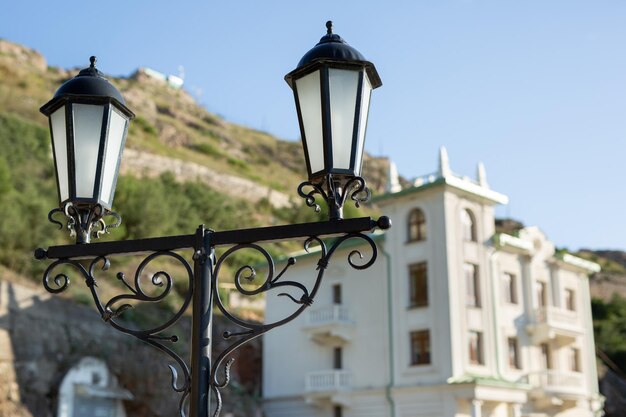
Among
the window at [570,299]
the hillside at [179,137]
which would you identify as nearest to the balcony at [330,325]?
the window at [570,299]

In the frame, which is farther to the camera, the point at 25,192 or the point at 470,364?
the point at 25,192

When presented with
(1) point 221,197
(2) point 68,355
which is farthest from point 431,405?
(1) point 221,197

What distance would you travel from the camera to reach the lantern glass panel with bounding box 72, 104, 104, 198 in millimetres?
4445

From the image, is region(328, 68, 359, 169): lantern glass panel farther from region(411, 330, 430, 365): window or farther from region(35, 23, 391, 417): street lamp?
region(411, 330, 430, 365): window

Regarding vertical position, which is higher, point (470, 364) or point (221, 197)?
point (221, 197)

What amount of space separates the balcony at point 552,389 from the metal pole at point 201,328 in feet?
89.6

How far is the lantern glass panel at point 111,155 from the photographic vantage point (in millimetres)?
4508

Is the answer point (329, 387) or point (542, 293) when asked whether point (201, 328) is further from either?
point (542, 293)

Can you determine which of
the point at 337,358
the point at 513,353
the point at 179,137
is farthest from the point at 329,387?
the point at 179,137

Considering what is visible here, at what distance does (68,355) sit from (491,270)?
1525 centimetres

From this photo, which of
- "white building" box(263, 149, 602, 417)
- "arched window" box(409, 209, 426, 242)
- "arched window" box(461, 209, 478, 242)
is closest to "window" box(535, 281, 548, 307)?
"white building" box(263, 149, 602, 417)

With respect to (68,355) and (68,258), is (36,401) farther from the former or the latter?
(68,258)

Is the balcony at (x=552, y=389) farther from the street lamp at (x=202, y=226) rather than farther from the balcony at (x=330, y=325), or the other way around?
the street lamp at (x=202, y=226)

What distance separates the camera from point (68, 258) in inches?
175
